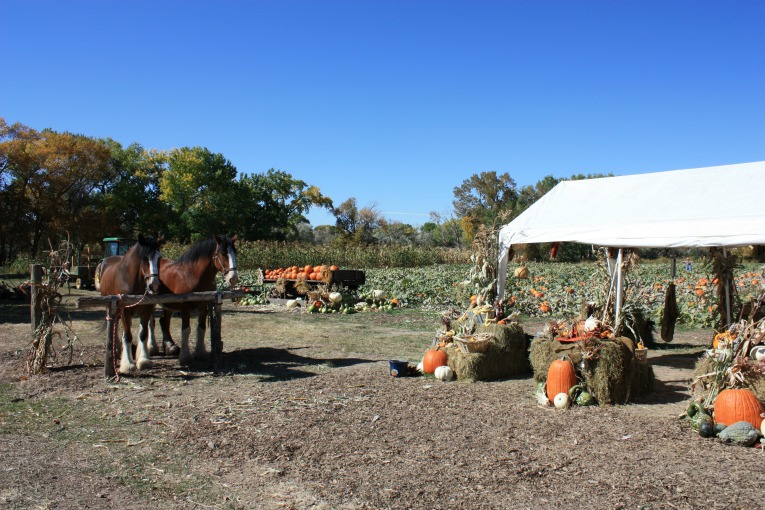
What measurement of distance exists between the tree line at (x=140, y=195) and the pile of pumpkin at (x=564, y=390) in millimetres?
23143

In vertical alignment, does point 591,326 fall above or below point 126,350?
above

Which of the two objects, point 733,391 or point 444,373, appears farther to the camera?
point 444,373

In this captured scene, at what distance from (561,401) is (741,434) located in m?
1.76

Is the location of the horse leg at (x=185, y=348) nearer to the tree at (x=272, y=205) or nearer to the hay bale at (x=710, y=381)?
the hay bale at (x=710, y=381)

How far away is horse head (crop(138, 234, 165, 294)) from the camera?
7.82 m

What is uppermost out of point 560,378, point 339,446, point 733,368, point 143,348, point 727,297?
point 727,297

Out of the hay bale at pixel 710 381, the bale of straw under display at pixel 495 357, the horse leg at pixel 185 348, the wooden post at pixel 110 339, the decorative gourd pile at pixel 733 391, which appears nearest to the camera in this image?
the decorative gourd pile at pixel 733 391

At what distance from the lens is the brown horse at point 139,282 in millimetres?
7902

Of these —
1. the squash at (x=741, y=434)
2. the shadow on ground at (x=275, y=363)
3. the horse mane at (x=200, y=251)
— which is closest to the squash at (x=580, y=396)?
the squash at (x=741, y=434)

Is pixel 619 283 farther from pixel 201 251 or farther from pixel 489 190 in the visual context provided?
pixel 489 190

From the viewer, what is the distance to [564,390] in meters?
6.56

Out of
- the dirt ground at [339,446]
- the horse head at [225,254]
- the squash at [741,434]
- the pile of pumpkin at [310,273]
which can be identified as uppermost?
the horse head at [225,254]

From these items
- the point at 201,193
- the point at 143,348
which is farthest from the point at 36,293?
the point at 201,193

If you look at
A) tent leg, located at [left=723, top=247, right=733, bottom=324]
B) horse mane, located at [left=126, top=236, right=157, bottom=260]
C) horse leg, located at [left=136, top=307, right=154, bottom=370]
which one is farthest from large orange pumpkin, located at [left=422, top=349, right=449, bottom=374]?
tent leg, located at [left=723, top=247, right=733, bottom=324]
